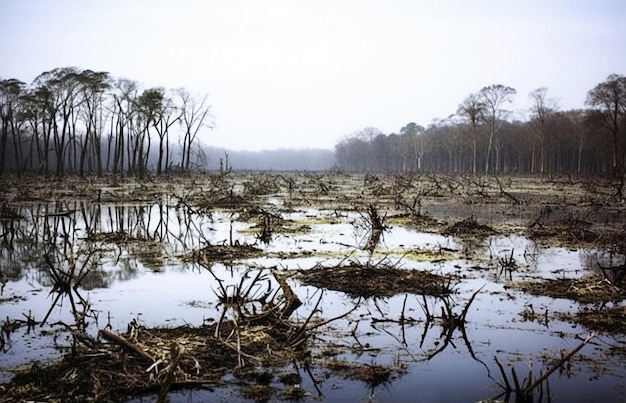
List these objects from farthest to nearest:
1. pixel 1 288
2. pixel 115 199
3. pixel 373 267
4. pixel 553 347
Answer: pixel 115 199, pixel 373 267, pixel 1 288, pixel 553 347

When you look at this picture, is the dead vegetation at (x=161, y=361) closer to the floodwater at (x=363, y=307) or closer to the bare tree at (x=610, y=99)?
Result: the floodwater at (x=363, y=307)

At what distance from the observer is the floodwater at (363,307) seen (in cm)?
464

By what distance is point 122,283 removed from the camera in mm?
8445

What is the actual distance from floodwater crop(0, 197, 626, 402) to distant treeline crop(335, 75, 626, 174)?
3105 centimetres

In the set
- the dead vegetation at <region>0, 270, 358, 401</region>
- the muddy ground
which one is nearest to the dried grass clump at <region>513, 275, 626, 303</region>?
the muddy ground

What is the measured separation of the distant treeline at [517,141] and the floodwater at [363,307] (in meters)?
31.1

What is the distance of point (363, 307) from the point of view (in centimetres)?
719

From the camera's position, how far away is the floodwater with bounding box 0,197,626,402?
464 cm

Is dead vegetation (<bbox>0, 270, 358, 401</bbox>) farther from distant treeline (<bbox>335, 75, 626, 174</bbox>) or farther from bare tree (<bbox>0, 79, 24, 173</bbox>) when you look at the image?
bare tree (<bbox>0, 79, 24, 173</bbox>)

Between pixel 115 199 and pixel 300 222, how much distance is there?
1390 centimetres

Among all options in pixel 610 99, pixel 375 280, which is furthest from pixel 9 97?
pixel 610 99

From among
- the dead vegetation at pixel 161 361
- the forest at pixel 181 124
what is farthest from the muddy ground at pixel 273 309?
the forest at pixel 181 124

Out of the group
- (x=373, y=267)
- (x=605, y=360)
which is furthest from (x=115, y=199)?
(x=605, y=360)

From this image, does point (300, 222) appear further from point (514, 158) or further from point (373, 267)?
point (514, 158)
